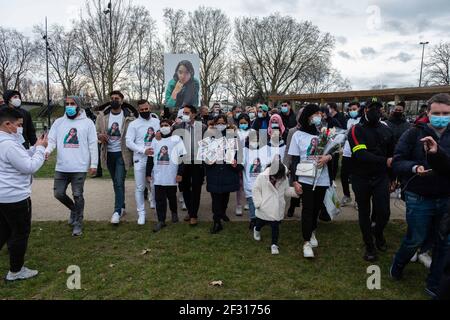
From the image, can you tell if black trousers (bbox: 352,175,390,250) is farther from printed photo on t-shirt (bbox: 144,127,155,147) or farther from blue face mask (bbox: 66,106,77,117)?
blue face mask (bbox: 66,106,77,117)

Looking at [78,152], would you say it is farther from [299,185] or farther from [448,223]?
[448,223]

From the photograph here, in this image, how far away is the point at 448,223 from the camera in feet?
10.5

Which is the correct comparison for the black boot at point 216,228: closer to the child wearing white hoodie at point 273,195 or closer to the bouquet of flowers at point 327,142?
the child wearing white hoodie at point 273,195

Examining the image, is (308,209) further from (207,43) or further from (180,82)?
(207,43)

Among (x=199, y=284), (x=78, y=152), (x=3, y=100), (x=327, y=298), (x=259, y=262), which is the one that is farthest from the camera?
(x=3, y=100)

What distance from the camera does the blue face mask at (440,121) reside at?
3457 mm

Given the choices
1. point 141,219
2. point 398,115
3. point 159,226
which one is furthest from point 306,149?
point 398,115

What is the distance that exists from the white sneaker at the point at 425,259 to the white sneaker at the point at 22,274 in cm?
487

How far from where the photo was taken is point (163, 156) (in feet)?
19.1

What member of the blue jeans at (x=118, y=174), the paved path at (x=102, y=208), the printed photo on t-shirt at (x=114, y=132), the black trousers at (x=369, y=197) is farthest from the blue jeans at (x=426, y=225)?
the printed photo on t-shirt at (x=114, y=132)

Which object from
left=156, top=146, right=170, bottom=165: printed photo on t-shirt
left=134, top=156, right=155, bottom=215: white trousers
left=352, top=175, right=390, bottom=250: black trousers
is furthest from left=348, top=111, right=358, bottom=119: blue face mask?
left=134, top=156, right=155, bottom=215: white trousers

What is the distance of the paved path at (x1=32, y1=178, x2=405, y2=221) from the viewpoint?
650cm
